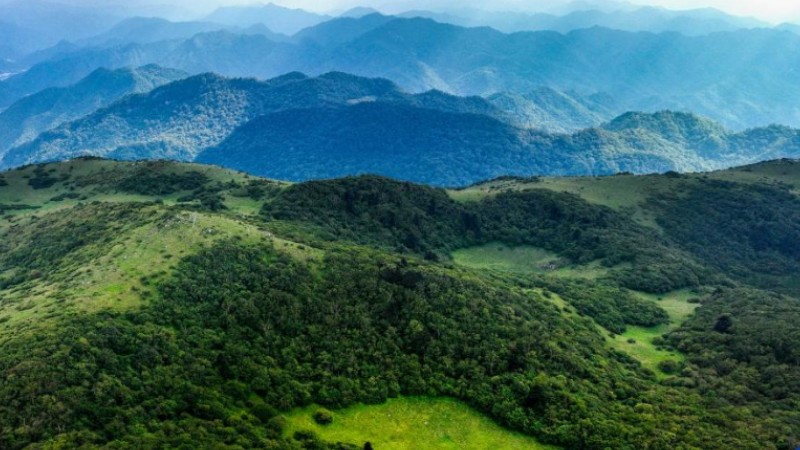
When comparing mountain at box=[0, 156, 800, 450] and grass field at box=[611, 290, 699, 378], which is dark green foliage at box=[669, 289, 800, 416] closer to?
mountain at box=[0, 156, 800, 450]

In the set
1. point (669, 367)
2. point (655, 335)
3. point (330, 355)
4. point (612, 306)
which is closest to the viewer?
point (330, 355)

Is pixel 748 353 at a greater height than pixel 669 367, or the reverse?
pixel 748 353

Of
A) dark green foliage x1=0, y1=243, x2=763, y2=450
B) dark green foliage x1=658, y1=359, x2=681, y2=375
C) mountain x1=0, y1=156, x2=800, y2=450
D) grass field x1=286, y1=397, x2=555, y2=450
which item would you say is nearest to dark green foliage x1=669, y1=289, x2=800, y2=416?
mountain x1=0, y1=156, x2=800, y2=450

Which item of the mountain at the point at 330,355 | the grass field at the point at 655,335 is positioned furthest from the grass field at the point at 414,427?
the grass field at the point at 655,335

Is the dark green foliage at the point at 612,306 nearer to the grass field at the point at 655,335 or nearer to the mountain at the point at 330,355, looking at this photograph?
the mountain at the point at 330,355

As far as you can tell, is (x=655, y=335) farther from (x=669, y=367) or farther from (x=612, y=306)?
(x=669, y=367)

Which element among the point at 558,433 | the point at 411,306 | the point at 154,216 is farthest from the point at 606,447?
the point at 154,216

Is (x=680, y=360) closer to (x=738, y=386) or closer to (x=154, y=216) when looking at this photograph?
(x=738, y=386)

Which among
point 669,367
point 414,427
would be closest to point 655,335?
point 669,367
